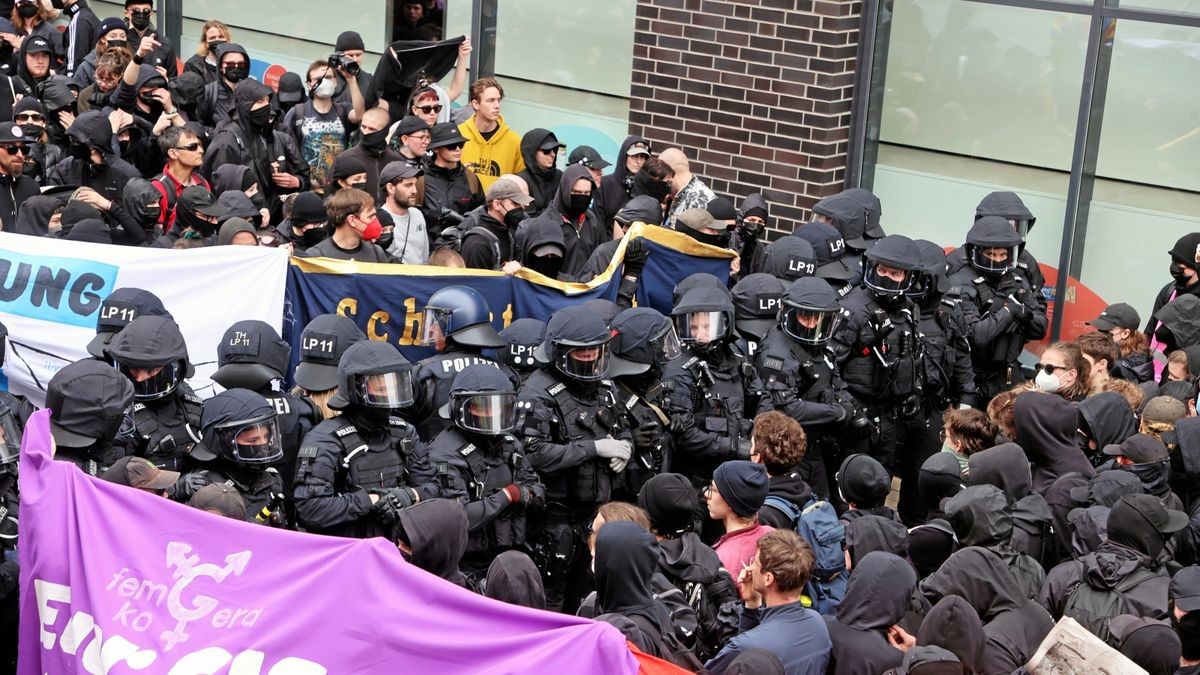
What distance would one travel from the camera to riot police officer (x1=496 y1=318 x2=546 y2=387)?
8227mm

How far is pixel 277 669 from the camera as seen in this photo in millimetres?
4934

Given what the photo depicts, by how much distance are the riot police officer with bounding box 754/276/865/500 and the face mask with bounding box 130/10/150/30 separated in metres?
9.11

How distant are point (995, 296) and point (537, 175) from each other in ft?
11.8

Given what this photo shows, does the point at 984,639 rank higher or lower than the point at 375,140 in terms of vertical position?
lower

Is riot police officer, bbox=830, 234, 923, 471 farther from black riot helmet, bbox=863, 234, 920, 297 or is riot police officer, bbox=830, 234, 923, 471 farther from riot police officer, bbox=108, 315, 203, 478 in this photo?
riot police officer, bbox=108, 315, 203, 478

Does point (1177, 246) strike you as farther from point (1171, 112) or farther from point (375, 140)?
point (375, 140)

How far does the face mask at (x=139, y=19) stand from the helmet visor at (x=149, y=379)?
9174 millimetres

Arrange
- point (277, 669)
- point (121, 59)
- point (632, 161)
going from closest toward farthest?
1. point (277, 669)
2. point (632, 161)
3. point (121, 59)

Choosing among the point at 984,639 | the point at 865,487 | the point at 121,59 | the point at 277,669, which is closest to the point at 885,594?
the point at 984,639

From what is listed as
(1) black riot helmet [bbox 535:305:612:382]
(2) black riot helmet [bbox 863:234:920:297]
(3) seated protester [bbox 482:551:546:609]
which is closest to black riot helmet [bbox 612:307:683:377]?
(1) black riot helmet [bbox 535:305:612:382]

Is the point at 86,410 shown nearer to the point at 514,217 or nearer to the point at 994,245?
the point at 514,217

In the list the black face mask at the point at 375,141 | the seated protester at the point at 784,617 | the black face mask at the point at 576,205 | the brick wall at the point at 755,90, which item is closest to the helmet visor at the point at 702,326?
the black face mask at the point at 576,205

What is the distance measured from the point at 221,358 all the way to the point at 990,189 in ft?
20.9

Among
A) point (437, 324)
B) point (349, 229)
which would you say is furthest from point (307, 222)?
point (437, 324)
